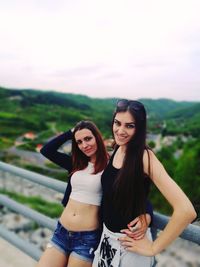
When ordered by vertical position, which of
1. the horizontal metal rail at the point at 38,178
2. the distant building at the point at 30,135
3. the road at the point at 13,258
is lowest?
the distant building at the point at 30,135

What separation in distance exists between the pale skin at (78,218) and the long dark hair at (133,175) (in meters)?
0.36

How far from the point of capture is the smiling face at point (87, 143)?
221 cm

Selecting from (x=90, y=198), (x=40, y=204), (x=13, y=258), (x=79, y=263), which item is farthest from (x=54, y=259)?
(x=40, y=204)

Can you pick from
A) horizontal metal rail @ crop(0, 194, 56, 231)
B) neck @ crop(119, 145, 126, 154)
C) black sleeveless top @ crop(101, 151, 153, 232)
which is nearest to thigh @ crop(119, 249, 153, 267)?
black sleeveless top @ crop(101, 151, 153, 232)

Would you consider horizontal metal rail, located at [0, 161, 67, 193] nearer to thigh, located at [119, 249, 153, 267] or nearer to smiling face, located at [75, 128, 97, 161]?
smiling face, located at [75, 128, 97, 161]

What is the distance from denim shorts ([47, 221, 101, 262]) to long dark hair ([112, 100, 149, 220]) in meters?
0.41

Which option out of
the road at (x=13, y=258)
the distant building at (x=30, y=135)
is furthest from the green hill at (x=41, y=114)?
the road at (x=13, y=258)

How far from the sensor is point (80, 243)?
82.7 inches

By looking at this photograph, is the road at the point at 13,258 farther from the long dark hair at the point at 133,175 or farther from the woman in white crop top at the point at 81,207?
the long dark hair at the point at 133,175

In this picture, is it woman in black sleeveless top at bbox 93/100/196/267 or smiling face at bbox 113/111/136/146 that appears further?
smiling face at bbox 113/111/136/146

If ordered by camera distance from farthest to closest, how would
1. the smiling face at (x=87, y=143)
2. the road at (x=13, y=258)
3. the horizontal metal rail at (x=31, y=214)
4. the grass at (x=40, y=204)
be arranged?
the grass at (x=40, y=204)
the road at (x=13, y=258)
the horizontal metal rail at (x=31, y=214)
the smiling face at (x=87, y=143)

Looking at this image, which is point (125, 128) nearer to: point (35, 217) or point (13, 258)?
point (35, 217)

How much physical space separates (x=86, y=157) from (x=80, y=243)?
19.8 inches

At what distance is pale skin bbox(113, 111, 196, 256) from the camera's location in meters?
1.54
